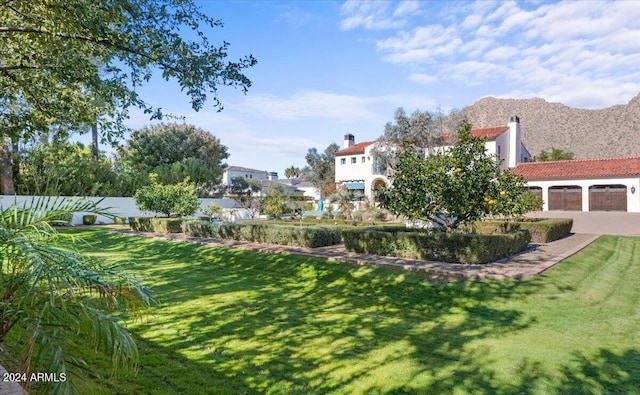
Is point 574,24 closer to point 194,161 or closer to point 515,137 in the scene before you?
point 515,137

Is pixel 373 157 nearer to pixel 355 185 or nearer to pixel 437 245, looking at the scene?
pixel 355 185

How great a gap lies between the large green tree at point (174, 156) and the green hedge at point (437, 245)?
30.5 meters

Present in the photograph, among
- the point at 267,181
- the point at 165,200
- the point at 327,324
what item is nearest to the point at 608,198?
the point at 165,200

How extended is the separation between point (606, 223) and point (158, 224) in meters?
29.1

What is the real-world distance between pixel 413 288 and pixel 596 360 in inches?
158

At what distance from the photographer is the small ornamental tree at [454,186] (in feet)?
37.5

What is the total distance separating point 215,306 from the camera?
7762 millimetres

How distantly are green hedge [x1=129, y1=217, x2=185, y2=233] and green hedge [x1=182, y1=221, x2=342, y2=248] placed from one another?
3.49 meters

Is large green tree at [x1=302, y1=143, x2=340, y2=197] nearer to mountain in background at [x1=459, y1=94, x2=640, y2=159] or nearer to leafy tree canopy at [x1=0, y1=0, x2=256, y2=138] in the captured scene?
mountain in background at [x1=459, y1=94, x2=640, y2=159]

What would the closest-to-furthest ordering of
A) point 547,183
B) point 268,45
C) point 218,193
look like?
point 268,45, point 547,183, point 218,193

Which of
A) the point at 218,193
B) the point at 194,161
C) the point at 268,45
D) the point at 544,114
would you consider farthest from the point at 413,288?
the point at 544,114

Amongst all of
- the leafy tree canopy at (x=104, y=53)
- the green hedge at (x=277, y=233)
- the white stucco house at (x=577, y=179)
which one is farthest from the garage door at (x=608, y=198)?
the leafy tree canopy at (x=104, y=53)

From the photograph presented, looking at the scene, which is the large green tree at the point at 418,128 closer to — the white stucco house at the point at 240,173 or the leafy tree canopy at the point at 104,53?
the leafy tree canopy at the point at 104,53

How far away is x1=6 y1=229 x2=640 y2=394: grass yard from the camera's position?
4566mm
